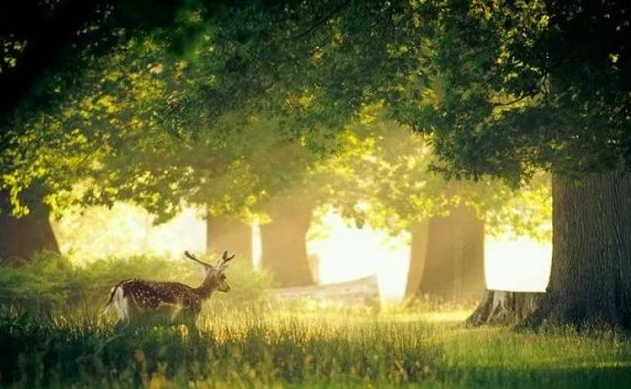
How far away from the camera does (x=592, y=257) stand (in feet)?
60.3

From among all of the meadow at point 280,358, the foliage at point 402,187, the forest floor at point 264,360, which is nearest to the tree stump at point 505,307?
the meadow at point 280,358

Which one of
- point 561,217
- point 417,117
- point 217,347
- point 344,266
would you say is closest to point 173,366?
point 217,347

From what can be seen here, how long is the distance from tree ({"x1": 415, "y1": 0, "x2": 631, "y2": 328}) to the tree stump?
1.09 m

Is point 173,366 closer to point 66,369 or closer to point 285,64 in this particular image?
point 66,369

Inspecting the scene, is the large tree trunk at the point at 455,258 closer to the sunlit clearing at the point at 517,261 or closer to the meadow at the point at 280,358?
the meadow at the point at 280,358

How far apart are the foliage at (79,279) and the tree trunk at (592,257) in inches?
334

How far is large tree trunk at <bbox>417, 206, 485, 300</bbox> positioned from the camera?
32.2m

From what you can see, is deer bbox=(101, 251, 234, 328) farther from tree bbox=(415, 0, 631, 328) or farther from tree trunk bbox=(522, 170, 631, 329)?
tree trunk bbox=(522, 170, 631, 329)

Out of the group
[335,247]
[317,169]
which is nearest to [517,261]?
[335,247]

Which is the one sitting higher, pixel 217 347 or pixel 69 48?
pixel 69 48

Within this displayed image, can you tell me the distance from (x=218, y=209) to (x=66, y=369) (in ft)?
56.6

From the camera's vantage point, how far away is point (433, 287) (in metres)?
32.3

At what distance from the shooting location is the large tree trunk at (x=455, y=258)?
3222 cm

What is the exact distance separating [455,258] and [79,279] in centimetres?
1284
